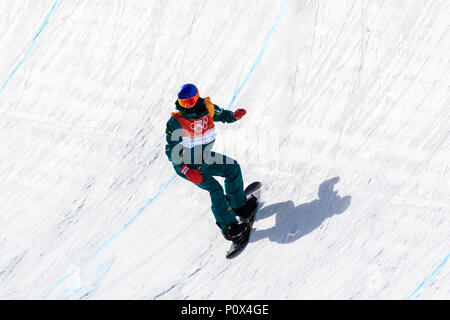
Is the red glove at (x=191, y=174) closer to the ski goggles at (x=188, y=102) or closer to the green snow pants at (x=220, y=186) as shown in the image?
the green snow pants at (x=220, y=186)

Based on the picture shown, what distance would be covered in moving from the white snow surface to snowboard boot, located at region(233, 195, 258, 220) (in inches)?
5.8

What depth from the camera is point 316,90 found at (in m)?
6.80

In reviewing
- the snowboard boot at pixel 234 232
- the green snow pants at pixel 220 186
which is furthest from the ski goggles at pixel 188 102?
the snowboard boot at pixel 234 232

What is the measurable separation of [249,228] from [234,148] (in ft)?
3.49

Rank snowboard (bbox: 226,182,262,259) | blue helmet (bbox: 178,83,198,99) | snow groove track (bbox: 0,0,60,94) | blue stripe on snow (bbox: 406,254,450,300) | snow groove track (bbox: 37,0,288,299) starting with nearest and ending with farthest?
blue helmet (bbox: 178,83,198,99) < blue stripe on snow (bbox: 406,254,450,300) < snowboard (bbox: 226,182,262,259) < snow groove track (bbox: 37,0,288,299) < snow groove track (bbox: 0,0,60,94)

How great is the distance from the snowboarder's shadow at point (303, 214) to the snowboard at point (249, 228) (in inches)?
4.4

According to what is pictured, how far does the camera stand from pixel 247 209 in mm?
6250

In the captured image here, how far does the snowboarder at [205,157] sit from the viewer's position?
558 cm

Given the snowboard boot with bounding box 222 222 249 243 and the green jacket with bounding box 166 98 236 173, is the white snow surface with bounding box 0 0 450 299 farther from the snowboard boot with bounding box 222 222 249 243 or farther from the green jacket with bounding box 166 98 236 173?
the green jacket with bounding box 166 98 236 173

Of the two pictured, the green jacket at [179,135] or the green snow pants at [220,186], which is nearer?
the green jacket at [179,135]

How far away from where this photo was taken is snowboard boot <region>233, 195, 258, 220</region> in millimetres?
6227

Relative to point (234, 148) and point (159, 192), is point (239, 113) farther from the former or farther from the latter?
point (159, 192)

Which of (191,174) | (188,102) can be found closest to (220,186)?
(191,174)

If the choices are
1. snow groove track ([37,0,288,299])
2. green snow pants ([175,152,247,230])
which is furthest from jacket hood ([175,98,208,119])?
snow groove track ([37,0,288,299])
